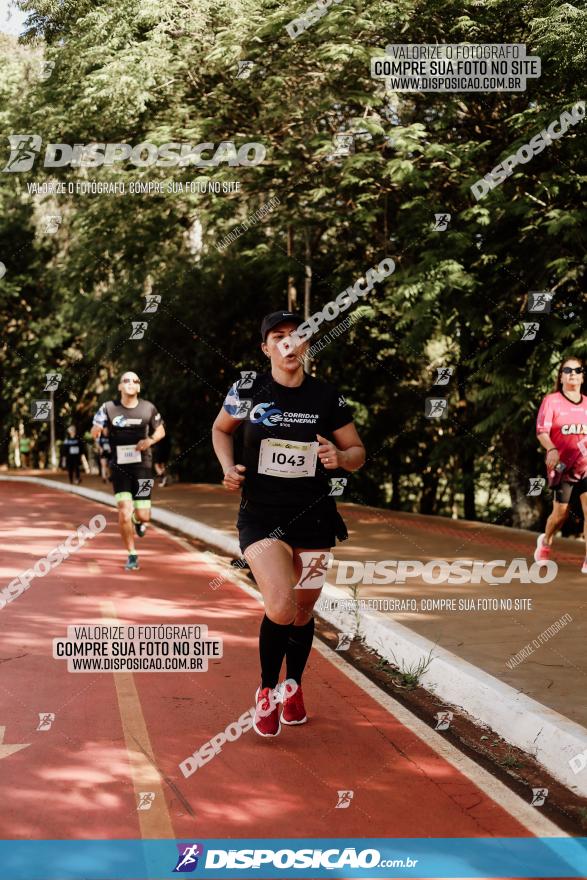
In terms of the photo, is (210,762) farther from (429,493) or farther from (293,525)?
(429,493)

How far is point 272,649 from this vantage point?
5.84 meters

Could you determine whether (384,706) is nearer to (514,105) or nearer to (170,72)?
(514,105)

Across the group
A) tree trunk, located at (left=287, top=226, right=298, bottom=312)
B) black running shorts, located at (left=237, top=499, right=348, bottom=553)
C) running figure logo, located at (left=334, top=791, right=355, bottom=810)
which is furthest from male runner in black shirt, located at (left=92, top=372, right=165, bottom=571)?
tree trunk, located at (left=287, top=226, right=298, bottom=312)

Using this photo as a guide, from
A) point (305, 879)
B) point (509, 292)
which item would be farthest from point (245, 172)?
point (305, 879)

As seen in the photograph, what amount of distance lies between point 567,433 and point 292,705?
5083mm

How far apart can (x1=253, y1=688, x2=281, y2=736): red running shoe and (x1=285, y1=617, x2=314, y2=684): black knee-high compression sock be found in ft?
0.83

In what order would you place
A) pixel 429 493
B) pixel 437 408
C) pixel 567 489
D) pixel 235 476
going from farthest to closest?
pixel 429 493
pixel 437 408
pixel 567 489
pixel 235 476

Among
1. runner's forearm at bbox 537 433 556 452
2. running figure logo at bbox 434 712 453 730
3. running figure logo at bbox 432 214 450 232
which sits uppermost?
running figure logo at bbox 432 214 450 232

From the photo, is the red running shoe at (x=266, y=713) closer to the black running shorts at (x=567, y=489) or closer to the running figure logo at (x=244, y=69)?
the black running shorts at (x=567, y=489)

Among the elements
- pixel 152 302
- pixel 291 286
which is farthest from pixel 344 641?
pixel 152 302

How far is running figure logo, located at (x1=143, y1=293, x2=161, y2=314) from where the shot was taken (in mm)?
26031

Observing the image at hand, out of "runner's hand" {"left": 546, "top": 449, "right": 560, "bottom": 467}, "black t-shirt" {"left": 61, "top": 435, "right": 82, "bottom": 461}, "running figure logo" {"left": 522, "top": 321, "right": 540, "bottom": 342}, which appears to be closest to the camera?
"runner's hand" {"left": 546, "top": 449, "right": 560, "bottom": 467}

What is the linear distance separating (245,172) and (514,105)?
4.14 m

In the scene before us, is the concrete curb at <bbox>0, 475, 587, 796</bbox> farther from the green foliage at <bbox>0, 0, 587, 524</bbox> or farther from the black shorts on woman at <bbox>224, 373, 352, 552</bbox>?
the green foliage at <bbox>0, 0, 587, 524</bbox>
